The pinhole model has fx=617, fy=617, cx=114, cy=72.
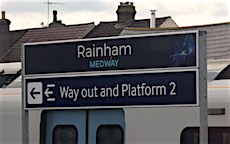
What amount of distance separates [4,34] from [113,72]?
21654mm

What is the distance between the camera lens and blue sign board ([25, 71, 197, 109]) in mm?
4422

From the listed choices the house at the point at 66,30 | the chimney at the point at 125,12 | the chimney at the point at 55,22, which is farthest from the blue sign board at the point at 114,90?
the chimney at the point at 55,22

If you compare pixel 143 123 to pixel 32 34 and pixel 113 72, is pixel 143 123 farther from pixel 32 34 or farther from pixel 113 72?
pixel 32 34

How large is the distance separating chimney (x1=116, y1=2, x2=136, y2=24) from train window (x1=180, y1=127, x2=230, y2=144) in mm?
17608

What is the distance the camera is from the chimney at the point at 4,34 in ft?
82.7

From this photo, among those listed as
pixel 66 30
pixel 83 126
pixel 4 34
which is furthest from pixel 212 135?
pixel 4 34

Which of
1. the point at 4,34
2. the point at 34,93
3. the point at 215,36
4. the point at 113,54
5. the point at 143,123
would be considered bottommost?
the point at 143,123

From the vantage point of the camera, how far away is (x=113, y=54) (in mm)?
4762

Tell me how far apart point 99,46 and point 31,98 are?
2.43 feet

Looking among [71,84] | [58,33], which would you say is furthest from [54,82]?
[58,33]

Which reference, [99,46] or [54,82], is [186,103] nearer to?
[99,46]

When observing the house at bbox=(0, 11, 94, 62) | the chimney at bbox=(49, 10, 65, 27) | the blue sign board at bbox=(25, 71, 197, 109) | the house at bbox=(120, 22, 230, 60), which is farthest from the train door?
the chimney at bbox=(49, 10, 65, 27)

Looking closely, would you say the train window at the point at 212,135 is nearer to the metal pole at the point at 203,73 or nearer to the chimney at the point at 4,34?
the metal pole at the point at 203,73

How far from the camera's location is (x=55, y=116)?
18.9 feet
